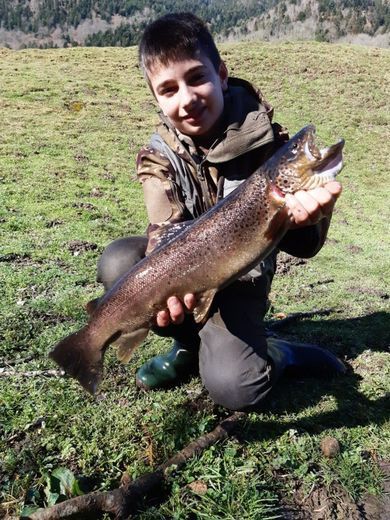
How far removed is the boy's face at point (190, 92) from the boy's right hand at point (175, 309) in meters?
1.31

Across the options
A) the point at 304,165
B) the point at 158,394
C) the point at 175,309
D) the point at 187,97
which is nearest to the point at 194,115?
the point at 187,97

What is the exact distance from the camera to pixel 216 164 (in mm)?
3785

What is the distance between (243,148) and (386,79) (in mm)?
25893

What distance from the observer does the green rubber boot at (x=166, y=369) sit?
401 cm

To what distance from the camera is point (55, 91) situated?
913 inches

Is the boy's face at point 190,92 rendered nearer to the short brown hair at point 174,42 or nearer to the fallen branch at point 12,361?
the short brown hair at point 174,42

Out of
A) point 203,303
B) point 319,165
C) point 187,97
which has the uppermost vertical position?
point 187,97

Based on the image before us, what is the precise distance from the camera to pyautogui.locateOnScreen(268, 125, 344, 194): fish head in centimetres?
270

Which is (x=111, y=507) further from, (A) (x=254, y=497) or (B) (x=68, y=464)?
(A) (x=254, y=497)

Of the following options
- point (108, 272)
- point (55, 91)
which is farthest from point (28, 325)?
point (55, 91)

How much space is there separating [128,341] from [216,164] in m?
1.47

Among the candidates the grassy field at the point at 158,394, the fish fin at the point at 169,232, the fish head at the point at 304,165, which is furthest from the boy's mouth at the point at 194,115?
the grassy field at the point at 158,394

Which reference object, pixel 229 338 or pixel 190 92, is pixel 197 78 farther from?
pixel 229 338

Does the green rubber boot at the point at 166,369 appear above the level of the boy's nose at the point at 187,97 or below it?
below
